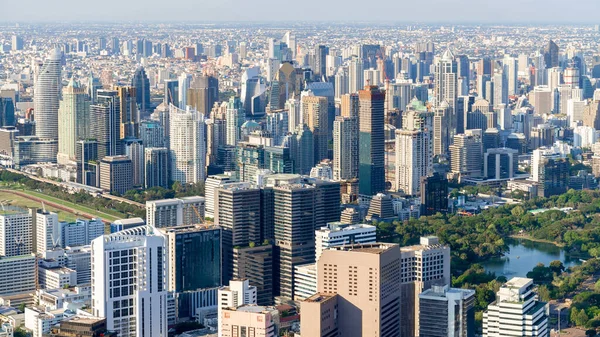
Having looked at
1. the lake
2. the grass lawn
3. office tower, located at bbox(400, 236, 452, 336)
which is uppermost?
office tower, located at bbox(400, 236, 452, 336)

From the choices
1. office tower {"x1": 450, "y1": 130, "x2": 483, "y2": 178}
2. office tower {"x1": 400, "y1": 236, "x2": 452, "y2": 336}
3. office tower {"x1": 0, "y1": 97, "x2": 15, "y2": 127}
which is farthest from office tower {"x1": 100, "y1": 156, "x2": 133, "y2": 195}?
office tower {"x1": 400, "y1": 236, "x2": 452, "y2": 336}

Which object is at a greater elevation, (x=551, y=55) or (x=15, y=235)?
(x=551, y=55)

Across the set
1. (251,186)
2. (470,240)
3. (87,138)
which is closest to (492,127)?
(87,138)

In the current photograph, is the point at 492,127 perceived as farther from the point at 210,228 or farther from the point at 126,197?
the point at 210,228

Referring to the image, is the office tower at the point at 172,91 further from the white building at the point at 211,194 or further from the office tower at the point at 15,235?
the office tower at the point at 15,235

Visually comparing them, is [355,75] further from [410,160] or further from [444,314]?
[444,314]

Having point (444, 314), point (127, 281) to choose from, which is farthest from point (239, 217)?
point (444, 314)

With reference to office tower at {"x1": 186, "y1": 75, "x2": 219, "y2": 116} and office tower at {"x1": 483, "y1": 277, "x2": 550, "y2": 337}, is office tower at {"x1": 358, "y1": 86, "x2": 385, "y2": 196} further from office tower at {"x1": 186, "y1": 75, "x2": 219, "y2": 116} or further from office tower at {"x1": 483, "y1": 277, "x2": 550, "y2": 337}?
office tower at {"x1": 483, "y1": 277, "x2": 550, "y2": 337}
